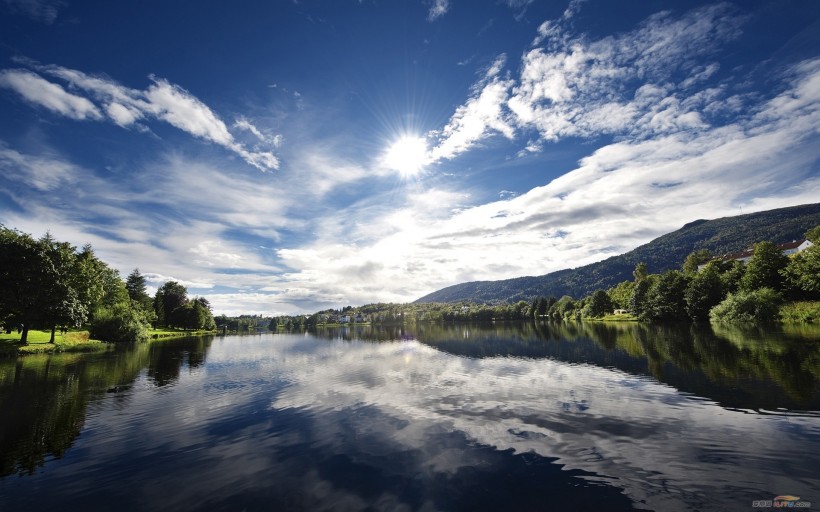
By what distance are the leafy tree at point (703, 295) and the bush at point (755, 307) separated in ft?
53.5

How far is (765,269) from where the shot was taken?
9094cm

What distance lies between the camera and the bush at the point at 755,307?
79.6 m

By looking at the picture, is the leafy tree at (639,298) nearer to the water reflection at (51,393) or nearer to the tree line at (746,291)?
the tree line at (746,291)

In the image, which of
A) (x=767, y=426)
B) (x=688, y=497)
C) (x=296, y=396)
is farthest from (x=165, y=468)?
(x=767, y=426)

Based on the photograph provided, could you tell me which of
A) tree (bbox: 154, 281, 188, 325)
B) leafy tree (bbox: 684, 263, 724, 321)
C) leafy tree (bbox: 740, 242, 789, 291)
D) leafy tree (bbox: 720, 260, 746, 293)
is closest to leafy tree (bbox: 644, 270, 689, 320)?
leafy tree (bbox: 684, 263, 724, 321)

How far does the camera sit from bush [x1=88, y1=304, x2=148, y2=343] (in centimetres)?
9088

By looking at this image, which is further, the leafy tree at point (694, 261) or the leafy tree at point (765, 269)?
the leafy tree at point (694, 261)

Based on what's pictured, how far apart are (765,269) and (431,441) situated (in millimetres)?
116225

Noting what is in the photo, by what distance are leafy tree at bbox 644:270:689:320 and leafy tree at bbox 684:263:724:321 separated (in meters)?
4.59

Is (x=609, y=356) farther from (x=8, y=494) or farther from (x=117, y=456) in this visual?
(x=8, y=494)

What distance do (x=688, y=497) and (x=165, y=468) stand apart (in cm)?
2204

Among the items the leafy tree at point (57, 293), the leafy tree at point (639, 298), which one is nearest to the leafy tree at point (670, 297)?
the leafy tree at point (639, 298)

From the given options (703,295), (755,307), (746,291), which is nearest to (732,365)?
(755,307)

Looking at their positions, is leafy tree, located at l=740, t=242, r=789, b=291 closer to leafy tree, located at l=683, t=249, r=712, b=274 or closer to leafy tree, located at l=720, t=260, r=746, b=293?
leafy tree, located at l=720, t=260, r=746, b=293
